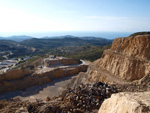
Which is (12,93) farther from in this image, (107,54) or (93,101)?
(107,54)

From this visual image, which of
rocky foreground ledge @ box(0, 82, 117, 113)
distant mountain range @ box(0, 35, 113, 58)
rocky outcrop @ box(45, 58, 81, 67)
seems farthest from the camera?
distant mountain range @ box(0, 35, 113, 58)

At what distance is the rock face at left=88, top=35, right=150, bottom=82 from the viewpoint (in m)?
16.5

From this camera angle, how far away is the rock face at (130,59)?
1647 cm

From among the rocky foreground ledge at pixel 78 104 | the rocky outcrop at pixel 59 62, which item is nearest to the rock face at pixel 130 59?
the rocky foreground ledge at pixel 78 104

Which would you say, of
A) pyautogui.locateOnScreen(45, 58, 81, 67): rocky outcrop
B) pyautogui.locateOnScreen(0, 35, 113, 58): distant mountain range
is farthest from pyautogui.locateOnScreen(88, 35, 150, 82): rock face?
pyautogui.locateOnScreen(0, 35, 113, 58): distant mountain range

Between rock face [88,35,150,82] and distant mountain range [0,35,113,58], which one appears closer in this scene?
rock face [88,35,150,82]

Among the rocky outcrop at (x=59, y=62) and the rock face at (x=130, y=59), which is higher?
the rock face at (x=130, y=59)

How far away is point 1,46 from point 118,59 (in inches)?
3366

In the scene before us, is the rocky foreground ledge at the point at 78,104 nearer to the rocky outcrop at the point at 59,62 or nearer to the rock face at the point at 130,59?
the rock face at the point at 130,59

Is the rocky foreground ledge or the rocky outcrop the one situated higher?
the rocky foreground ledge

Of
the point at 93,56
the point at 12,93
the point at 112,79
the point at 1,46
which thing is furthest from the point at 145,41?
the point at 1,46

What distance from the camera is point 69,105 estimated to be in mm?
11211

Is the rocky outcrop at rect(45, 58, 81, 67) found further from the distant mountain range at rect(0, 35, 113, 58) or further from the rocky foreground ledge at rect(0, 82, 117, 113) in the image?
the distant mountain range at rect(0, 35, 113, 58)

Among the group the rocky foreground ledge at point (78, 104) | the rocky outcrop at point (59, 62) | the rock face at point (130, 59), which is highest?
the rock face at point (130, 59)
